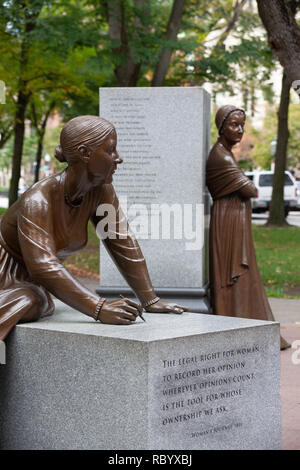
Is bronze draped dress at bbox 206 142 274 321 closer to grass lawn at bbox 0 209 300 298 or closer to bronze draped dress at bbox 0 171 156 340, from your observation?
bronze draped dress at bbox 0 171 156 340

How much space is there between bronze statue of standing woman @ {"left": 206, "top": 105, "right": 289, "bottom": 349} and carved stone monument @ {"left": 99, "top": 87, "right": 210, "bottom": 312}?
0.19m

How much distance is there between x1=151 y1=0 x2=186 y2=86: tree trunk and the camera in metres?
17.3

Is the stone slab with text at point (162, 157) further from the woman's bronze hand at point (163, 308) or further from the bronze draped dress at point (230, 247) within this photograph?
the woman's bronze hand at point (163, 308)

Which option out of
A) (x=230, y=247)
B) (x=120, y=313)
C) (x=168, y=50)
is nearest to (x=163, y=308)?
(x=120, y=313)

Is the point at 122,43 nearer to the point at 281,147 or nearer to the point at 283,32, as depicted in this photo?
the point at 283,32

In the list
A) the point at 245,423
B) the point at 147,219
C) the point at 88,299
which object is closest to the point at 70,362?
the point at 88,299

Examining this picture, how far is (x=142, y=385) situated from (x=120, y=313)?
609mm

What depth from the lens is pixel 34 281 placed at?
16.5ft

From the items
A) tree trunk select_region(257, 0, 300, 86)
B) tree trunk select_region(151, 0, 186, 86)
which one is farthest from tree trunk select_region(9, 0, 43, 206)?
tree trunk select_region(257, 0, 300, 86)

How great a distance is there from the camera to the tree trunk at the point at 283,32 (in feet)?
36.5

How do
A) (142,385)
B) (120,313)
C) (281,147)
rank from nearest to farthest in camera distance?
(142,385) → (120,313) → (281,147)

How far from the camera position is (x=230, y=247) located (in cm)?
844
